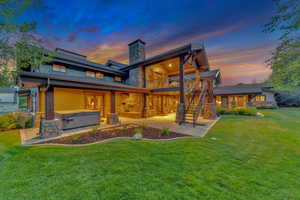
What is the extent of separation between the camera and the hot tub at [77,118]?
684 centimetres

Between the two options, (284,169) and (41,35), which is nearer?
(284,169)

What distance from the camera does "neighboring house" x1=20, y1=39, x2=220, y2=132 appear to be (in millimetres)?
7808

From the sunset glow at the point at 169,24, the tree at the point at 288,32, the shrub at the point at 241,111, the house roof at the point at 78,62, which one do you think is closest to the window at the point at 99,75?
the house roof at the point at 78,62

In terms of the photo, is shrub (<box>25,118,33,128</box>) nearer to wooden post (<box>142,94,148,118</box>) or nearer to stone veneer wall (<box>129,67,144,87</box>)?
wooden post (<box>142,94,148,118</box>)

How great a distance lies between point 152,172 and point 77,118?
656cm

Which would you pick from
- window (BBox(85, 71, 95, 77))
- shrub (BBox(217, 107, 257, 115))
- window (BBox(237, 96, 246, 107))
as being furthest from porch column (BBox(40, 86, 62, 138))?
window (BBox(237, 96, 246, 107))

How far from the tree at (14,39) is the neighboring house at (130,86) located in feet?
2.12

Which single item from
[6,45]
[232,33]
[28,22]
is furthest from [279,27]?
[6,45]

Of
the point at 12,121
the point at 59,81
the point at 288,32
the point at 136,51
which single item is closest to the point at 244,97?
the point at 288,32

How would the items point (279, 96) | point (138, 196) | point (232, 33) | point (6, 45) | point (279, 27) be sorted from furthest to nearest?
point (279, 96), point (232, 33), point (279, 27), point (6, 45), point (138, 196)

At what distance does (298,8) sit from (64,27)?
13.3 m

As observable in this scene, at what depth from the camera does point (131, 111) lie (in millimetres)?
12680

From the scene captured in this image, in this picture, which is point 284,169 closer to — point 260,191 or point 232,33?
point 260,191

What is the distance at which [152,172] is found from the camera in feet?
9.32
